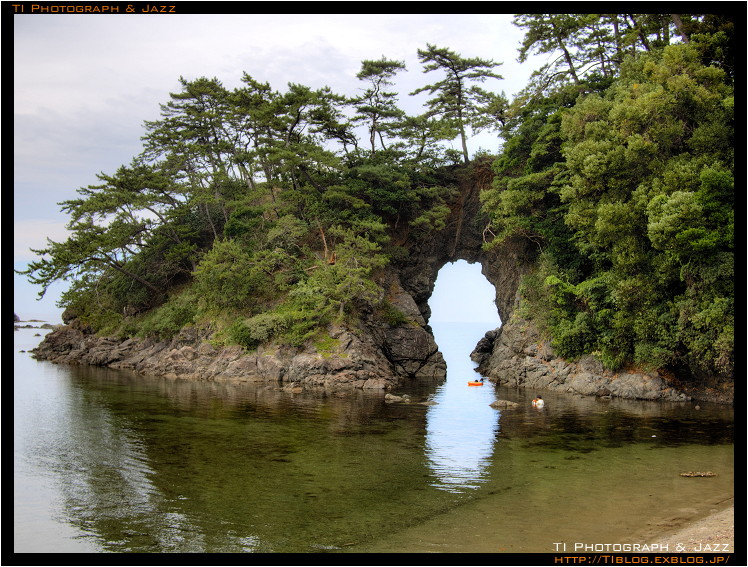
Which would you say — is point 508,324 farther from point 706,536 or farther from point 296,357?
point 706,536

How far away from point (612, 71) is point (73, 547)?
33.2 metres

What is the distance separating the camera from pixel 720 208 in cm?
2125

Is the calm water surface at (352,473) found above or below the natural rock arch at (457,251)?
below

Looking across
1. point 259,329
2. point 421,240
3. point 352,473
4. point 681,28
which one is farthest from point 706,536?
point 421,240

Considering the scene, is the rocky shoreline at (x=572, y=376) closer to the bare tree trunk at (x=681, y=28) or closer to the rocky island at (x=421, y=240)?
the rocky island at (x=421, y=240)

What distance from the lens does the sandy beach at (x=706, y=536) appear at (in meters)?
8.65

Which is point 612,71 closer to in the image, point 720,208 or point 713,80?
point 713,80

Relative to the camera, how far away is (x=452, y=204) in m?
43.2

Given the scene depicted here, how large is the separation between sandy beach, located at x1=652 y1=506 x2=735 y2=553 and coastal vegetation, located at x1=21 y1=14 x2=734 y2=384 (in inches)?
530

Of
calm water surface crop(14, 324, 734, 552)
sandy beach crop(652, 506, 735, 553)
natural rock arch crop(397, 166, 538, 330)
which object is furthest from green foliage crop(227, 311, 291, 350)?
sandy beach crop(652, 506, 735, 553)

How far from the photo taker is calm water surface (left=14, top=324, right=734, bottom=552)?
10422 millimetres

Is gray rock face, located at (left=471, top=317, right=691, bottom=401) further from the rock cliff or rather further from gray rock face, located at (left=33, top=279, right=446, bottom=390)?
gray rock face, located at (left=33, top=279, right=446, bottom=390)

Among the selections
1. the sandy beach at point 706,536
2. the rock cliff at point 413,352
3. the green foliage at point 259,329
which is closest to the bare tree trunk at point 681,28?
the rock cliff at point 413,352

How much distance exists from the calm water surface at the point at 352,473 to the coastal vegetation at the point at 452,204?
5578 mm
